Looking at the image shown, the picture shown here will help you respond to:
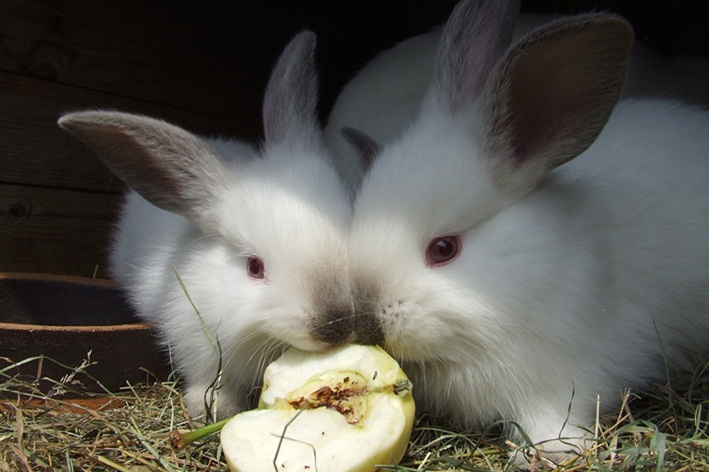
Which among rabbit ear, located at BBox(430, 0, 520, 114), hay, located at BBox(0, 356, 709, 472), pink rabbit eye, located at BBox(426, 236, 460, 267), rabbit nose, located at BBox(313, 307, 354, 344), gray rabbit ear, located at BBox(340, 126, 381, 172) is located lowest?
hay, located at BBox(0, 356, 709, 472)

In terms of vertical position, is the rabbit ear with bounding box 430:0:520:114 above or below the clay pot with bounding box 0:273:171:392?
above

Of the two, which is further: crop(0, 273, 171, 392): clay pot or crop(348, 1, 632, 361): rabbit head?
crop(0, 273, 171, 392): clay pot

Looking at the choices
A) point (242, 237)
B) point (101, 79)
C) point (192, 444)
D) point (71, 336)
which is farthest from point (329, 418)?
point (101, 79)

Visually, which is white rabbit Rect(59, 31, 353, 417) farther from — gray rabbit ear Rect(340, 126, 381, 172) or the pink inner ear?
the pink inner ear

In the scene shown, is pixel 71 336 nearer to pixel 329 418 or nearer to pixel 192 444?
pixel 192 444

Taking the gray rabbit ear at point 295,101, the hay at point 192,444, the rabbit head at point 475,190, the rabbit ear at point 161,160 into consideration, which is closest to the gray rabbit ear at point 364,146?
the gray rabbit ear at point 295,101

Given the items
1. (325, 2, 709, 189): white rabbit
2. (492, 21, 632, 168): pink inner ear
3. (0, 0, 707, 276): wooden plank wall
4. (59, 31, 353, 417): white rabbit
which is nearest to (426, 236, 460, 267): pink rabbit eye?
(59, 31, 353, 417): white rabbit

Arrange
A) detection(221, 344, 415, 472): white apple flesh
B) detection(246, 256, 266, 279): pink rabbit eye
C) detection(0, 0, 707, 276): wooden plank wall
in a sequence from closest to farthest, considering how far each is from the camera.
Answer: detection(221, 344, 415, 472): white apple flesh, detection(246, 256, 266, 279): pink rabbit eye, detection(0, 0, 707, 276): wooden plank wall
